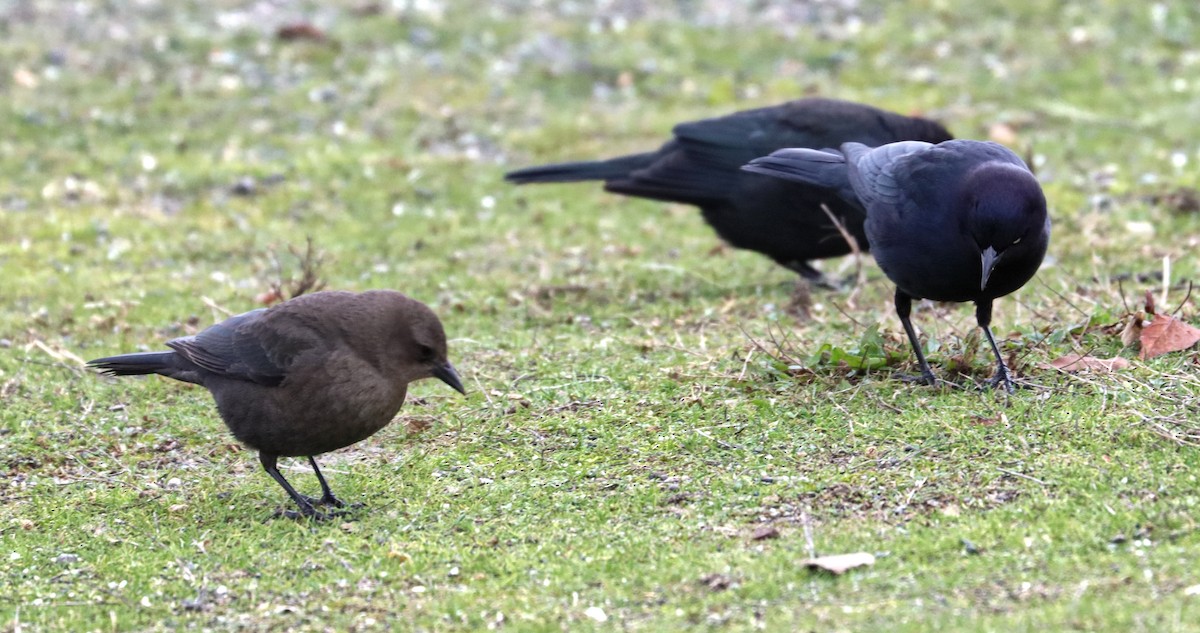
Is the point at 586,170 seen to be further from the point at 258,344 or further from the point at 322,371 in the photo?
the point at 322,371

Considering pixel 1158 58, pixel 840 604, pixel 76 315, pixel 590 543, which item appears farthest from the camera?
pixel 1158 58

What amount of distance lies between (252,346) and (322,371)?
0.37 m

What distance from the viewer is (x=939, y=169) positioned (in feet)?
17.0

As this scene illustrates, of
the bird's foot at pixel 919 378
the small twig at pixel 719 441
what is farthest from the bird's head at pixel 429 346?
the bird's foot at pixel 919 378

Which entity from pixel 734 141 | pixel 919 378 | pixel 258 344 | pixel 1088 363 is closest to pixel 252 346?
pixel 258 344

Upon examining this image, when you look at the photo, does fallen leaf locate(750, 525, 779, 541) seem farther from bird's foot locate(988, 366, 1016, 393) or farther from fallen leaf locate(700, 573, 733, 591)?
bird's foot locate(988, 366, 1016, 393)

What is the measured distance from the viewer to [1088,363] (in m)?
5.18

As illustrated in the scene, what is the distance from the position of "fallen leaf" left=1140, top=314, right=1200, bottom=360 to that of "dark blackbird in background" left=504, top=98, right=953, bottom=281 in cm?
200

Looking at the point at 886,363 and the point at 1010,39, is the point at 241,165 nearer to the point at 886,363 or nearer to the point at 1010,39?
the point at 886,363

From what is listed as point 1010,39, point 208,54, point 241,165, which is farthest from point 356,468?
point 1010,39

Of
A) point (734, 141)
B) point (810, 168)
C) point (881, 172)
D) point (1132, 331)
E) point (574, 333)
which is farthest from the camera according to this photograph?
point (734, 141)

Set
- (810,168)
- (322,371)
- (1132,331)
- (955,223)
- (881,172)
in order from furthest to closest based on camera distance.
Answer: (810,168) < (881,172) < (1132,331) < (955,223) < (322,371)

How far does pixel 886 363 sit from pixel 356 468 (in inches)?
81.3

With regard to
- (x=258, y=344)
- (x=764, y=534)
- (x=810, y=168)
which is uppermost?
(x=810, y=168)
